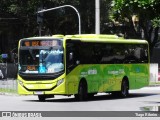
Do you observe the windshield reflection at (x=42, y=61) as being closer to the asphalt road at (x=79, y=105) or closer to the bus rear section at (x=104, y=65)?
the bus rear section at (x=104, y=65)

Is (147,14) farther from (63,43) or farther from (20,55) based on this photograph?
(20,55)

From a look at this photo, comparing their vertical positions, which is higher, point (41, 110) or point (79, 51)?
point (79, 51)

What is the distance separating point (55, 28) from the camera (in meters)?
64.8

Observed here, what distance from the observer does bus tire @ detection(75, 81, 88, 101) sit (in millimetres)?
26844

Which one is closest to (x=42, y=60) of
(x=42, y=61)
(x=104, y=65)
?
(x=42, y=61)

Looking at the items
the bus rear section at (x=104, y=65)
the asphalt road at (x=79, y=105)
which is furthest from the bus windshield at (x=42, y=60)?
the asphalt road at (x=79, y=105)

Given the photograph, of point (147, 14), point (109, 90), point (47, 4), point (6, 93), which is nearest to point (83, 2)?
Result: point (47, 4)

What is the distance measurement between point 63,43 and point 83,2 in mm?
38929

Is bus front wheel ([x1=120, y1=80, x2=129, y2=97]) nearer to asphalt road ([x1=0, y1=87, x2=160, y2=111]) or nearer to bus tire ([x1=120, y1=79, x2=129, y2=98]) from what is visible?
bus tire ([x1=120, y1=79, x2=129, y2=98])

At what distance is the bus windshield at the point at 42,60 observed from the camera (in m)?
26.1

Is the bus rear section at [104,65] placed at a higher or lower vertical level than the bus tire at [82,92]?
higher

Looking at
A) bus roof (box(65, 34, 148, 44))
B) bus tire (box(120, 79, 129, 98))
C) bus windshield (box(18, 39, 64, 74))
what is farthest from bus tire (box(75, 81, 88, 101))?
bus tire (box(120, 79, 129, 98))

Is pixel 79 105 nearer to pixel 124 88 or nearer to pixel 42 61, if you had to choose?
pixel 42 61

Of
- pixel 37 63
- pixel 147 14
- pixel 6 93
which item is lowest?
pixel 6 93
